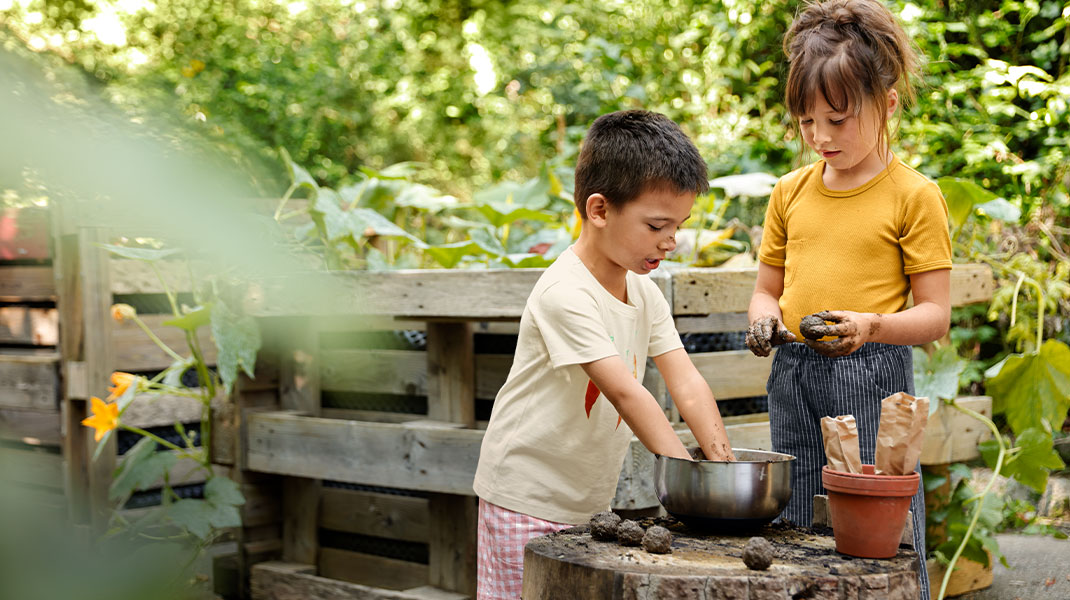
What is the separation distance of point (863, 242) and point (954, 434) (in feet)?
4.06

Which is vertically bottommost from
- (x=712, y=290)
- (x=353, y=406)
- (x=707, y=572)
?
(x=707, y=572)

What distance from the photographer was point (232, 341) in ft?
8.26

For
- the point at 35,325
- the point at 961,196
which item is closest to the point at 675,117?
the point at 961,196

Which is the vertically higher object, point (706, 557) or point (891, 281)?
point (891, 281)

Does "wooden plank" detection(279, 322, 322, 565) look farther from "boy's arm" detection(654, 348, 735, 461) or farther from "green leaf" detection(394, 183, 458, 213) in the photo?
"boy's arm" detection(654, 348, 735, 461)

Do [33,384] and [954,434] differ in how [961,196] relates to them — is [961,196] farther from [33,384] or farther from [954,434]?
[33,384]

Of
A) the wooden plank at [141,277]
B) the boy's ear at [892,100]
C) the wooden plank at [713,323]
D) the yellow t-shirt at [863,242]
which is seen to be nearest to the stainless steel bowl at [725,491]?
the yellow t-shirt at [863,242]

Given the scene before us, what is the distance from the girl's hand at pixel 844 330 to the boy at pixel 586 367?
9.7 inches

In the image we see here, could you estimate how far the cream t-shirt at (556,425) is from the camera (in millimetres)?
1743

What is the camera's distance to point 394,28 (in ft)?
29.0

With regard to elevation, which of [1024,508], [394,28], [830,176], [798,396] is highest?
[394,28]

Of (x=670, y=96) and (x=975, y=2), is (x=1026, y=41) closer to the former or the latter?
(x=975, y=2)

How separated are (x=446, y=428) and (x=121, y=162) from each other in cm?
219

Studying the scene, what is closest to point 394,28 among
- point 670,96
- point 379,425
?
point 670,96
